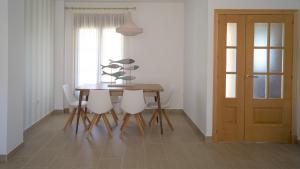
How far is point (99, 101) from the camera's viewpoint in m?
5.52

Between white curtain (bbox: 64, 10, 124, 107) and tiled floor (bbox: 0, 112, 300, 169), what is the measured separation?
2.34 metres

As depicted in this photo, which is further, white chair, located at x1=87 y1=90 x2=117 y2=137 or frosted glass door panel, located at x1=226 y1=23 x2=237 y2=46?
white chair, located at x1=87 y1=90 x2=117 y2=137

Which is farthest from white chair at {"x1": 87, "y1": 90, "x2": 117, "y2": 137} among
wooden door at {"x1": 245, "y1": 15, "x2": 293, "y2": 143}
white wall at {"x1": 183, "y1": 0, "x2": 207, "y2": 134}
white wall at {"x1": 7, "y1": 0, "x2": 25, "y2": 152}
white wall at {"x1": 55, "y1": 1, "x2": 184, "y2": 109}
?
white wall at {"x1": 55, "y1": 1, "x2": 184, "y2": 109}

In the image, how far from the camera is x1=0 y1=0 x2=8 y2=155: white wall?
4.05m

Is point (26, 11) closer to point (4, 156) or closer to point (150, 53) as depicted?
point (4, 156)

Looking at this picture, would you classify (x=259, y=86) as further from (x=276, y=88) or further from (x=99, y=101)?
(x=99, y=101)

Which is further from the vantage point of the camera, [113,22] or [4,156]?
[113,22]

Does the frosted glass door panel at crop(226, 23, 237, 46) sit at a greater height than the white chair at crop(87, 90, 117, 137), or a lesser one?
greater

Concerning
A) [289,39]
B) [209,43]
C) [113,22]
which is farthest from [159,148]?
[113,22]

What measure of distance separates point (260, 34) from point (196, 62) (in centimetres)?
145

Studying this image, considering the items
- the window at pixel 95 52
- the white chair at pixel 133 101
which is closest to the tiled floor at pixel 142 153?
the white chair at pixel 133 101

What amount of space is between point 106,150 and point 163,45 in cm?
400

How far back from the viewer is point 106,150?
4742mm

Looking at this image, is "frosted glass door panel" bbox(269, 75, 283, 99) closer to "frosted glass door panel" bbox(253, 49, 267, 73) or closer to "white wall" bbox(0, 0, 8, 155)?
"frosted glass door panel" bbox(253, 49, 267, 73)
